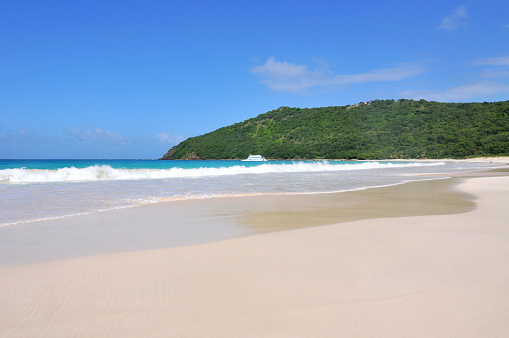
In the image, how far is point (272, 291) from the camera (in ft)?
9.74

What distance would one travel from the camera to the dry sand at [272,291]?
7.84ft

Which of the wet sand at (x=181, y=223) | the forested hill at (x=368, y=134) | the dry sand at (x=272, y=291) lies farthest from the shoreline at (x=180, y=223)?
the forested hill at (x=368, y=134)

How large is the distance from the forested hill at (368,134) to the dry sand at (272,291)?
3132 inches

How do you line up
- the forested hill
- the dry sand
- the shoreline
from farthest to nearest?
the forested hill → the shoreline → the dry sand

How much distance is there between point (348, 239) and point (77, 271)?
10.9 feet

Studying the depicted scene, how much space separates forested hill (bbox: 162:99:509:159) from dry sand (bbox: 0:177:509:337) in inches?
3132

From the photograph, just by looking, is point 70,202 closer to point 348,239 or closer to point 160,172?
point 348,239

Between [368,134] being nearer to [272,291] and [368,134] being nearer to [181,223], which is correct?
[181,223]

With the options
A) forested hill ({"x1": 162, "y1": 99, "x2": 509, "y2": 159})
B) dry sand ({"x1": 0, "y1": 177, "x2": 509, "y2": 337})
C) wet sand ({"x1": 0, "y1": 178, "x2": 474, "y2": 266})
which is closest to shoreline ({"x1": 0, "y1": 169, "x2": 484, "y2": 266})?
wet sand ({"x1": 0, "y1": 178, "x2": 474, "y2": 266})

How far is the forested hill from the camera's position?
256ft

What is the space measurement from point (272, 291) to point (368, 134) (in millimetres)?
95783

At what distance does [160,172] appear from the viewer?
80.9ft

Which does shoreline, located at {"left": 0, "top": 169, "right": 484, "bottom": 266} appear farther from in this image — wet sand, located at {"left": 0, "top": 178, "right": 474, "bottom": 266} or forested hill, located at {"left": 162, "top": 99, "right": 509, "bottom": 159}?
forested hill, located at {"left": 162, "top": 99, "right": 509, "bottom": 159}

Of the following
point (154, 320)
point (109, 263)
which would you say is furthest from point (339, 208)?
point (154, 320)
